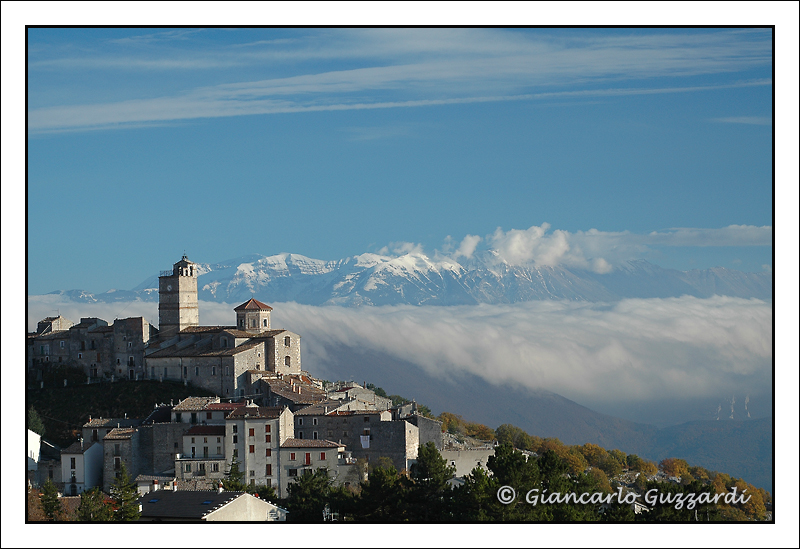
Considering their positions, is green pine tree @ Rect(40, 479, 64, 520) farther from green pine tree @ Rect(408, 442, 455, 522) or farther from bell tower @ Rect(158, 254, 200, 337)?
bell tower @ Rect(158, 254, 200, 337)

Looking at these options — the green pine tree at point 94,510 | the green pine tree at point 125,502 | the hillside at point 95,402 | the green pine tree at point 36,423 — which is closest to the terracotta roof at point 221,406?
the hillside at point 95,402

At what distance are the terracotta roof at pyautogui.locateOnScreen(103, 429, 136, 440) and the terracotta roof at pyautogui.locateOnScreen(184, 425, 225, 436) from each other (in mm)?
4691

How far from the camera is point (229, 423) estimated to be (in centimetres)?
7100

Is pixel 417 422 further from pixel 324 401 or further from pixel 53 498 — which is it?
pixel 53 498

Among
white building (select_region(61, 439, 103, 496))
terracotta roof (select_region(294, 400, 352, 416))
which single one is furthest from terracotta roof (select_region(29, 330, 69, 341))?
terracotta roof (select_region(294, 400, 352, 416))

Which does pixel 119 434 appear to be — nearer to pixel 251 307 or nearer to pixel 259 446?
pixel 259 446

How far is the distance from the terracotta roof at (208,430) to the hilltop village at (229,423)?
101 millimetres

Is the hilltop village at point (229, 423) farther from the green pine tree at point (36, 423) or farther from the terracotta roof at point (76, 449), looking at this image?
the green pine tree at point (36, 423)

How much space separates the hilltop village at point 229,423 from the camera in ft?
229

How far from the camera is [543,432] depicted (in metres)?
186

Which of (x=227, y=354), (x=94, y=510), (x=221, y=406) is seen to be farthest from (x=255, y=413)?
(x=94, y=510)

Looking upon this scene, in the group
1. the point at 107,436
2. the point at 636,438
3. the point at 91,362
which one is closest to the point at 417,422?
the point at 107,436

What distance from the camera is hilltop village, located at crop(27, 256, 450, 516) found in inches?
2751

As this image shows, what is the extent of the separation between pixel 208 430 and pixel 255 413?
11.5 feet
